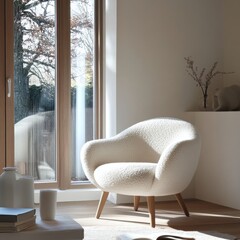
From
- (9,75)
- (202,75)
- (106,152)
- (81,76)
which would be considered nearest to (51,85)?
(81,76)

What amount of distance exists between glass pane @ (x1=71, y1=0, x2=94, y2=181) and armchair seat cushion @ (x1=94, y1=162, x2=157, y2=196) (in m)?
1.13

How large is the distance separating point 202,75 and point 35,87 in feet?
5.24

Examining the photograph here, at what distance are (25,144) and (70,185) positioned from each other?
0.57 meters

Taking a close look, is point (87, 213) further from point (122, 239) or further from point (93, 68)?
point (122, 239)

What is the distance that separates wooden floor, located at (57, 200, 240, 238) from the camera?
11.1 ft

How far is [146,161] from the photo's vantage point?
3.92 m

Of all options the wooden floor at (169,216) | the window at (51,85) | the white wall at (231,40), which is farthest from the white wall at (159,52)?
the wooden floor at (169,216)

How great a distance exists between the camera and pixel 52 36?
4.55 m

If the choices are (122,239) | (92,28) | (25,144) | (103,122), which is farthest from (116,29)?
(122,239)

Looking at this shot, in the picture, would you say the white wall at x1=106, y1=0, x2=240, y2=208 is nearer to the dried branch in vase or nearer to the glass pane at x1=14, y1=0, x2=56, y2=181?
the dried branch in vase

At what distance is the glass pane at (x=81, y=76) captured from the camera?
459 centimetres

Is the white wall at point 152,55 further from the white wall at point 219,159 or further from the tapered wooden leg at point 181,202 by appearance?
the tapered wooden leg at point 181,202

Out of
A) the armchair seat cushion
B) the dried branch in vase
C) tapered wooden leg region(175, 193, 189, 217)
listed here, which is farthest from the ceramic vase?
Answer: the dried branch in vase

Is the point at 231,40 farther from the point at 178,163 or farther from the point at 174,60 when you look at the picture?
the point at 178,163
